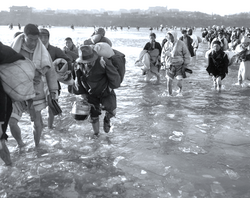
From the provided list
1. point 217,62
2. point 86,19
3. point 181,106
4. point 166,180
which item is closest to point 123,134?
point 166,180

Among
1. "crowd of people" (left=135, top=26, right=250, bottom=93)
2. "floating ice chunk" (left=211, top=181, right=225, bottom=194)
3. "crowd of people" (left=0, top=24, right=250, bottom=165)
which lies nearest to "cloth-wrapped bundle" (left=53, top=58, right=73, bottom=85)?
"crowd of people" (left=0, top=24, right=250, bottom=165)

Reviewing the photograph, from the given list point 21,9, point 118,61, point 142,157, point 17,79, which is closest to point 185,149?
point 142,157

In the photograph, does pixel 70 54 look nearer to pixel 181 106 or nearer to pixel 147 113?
pixel 147 113

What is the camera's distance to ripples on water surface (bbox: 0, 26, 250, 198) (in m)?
3.49

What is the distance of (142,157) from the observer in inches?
171

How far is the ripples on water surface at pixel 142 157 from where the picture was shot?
349cm

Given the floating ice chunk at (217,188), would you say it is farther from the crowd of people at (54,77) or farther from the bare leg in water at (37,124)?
the bare leg in water at (37,124)

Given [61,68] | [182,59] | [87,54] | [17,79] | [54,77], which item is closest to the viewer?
[17,79]

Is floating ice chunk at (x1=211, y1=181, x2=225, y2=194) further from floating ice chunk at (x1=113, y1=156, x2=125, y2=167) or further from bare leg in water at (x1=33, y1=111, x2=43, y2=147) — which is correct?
bare leg in water at (x1=33, y1=111, x2=43, y2=147)

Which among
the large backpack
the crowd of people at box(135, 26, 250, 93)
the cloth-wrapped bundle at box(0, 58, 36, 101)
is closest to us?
the cloth-wrapped bundle at box(0, 58, 36, 101)

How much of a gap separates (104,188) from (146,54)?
20.5 feet

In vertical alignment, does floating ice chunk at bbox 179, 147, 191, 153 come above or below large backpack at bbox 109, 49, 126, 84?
below

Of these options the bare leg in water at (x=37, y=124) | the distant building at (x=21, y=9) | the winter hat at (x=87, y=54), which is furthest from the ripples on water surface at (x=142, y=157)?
the distant building at (x=21, y=9)

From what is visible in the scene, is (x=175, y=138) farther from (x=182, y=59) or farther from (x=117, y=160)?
(x=182, y=59)
